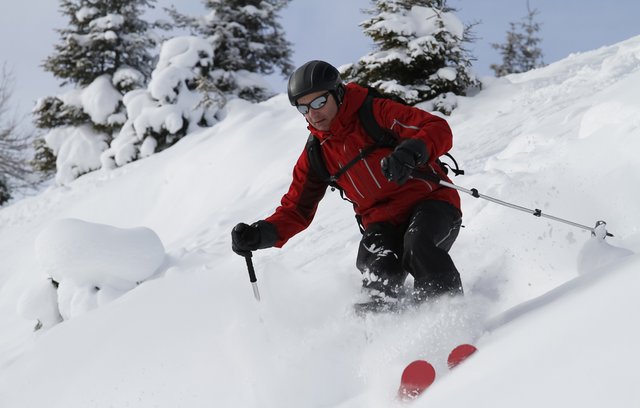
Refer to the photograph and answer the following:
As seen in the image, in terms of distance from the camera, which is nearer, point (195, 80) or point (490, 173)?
point (490, 173)

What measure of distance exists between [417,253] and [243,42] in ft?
67.4

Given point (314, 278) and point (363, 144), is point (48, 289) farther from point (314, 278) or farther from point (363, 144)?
point (363, 144)

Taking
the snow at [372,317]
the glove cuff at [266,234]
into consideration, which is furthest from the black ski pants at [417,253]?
the glove cuff at [266,234]

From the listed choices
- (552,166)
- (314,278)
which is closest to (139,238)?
(314,278)

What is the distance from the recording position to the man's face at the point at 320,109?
3189mm

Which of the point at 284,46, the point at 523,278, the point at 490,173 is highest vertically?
the point at 523,278

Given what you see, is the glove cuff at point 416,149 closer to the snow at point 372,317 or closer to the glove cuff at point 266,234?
the snow at point 372,317

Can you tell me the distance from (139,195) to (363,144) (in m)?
10.8

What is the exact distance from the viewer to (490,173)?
5.95 meters

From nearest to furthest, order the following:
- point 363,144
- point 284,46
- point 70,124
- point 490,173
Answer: point 363,144
point 490,173
point 70,124
point 284,46

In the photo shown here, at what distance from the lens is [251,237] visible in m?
3.41

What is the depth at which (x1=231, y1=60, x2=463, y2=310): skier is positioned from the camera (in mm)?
2942

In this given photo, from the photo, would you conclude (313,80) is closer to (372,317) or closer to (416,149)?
(416,149)

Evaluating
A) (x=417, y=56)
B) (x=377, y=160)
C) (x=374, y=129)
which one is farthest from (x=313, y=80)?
(x=417, y=56)
